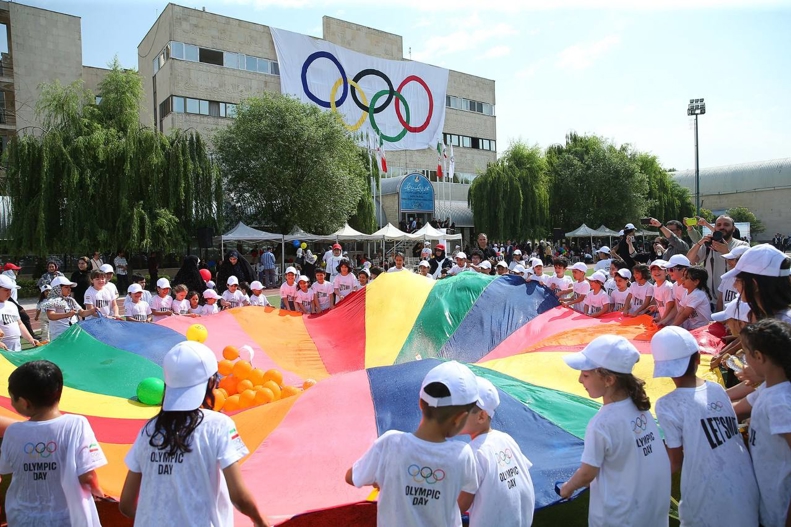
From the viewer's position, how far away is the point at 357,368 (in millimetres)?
6086

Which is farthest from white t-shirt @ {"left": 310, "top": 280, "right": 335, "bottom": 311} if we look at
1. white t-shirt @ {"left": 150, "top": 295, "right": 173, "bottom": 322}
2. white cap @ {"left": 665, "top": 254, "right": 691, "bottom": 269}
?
white cap @ {"left": 665, "top": 254, "right": 691, "bottom": 269}

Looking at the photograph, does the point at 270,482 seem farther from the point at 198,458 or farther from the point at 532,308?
the point at 532,308

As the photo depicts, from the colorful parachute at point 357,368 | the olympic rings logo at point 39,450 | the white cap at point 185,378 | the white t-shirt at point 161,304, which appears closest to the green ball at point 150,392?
the colorful parachute at point 357,368

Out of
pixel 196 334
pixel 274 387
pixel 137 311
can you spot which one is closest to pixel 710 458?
pixel 274 387

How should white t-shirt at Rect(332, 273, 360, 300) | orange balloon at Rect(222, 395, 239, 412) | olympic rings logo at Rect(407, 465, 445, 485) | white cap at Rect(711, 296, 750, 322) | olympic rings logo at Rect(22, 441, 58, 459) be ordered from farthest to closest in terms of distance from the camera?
1. white t-shirt at Rect(332, 273, 360, 300)
2. orange balloon at Rect(222, 395, 239, 412)
3. white cap at Rect(711, 296, 750, 322)
4. olympic rings logo at Rect(22, 441, 58, 459)
5. olympic rings logo at Rect(407, 465, 445, 485)

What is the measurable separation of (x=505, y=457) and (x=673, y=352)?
2.74 ft

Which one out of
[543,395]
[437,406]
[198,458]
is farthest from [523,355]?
[198,458]

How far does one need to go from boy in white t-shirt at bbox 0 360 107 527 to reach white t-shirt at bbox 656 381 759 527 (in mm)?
2392

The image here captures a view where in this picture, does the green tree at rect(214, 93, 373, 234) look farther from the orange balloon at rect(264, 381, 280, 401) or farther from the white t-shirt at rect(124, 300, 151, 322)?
the orange balloon at rect(264, 381, 280, 401)

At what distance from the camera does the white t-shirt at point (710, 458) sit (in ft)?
7.68

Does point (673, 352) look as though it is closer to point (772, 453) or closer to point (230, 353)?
point (772, 453)

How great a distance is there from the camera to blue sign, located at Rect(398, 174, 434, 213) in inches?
1148

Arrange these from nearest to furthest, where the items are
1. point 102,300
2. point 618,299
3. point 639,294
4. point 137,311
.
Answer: point 639,294 → point 618,299 → point 102,300 → point 137,311

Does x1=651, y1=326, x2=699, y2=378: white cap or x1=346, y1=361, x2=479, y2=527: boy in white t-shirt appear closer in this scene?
x1=346, y1=361, x2=479, y2=527: boy in white t-shirt
